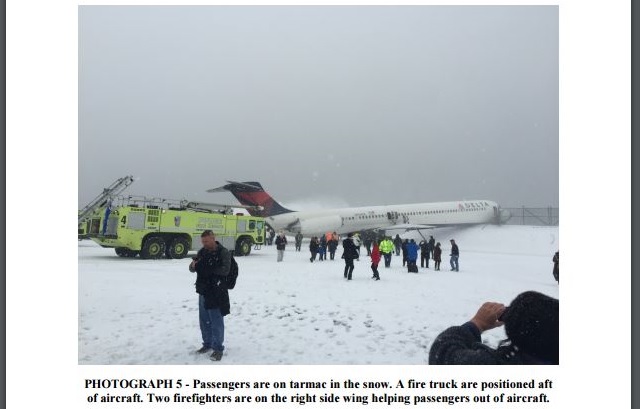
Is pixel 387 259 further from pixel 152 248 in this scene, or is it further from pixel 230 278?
pixel 230 278

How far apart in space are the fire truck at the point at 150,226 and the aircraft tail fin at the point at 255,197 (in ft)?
39.7

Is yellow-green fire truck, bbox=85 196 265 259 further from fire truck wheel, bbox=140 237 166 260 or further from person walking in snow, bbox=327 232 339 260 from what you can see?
person walking in snow, bbox=327 232 339 260

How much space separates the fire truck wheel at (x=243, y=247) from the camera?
16.9 metres

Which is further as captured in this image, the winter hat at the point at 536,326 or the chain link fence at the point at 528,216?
the chain link fence at the point at 528,216

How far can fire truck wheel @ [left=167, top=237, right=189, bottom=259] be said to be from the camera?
14523 mm

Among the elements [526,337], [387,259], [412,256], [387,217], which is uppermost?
[526,337]

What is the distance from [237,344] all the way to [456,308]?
3.77 meters

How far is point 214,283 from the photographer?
4234mm

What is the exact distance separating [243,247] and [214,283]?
12935 millimetres

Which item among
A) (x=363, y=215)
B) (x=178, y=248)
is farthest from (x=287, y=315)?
(x=363, y=215)

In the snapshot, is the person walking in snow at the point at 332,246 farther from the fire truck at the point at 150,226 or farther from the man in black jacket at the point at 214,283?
the man in black jacket at the point at 214,283

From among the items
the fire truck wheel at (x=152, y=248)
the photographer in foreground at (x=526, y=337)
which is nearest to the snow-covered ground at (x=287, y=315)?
the photographer in foreground at (x=526, y=337)
